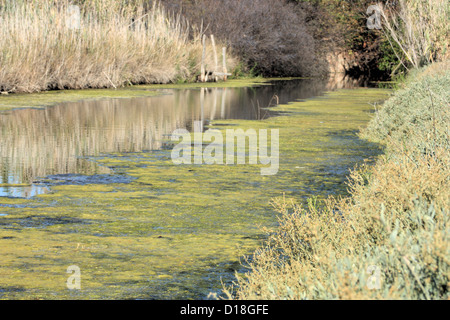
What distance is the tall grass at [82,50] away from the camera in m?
17.5

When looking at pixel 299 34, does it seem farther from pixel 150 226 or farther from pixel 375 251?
pixel 375 251

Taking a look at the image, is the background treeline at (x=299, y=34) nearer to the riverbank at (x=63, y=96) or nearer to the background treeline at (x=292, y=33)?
the background treeline at (x=292, y=33)

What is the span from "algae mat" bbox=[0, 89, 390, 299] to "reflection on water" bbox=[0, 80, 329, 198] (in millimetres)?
477

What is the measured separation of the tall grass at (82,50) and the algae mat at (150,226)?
9367mm

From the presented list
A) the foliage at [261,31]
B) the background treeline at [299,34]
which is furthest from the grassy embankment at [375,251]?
the foliage at [261,31]

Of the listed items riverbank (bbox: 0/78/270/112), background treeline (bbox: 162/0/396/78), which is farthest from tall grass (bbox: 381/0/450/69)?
background treeline (bbox: 162/0/396/78)

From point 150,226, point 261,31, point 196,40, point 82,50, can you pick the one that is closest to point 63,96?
point 82,50

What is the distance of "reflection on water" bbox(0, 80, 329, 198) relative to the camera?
308 inches

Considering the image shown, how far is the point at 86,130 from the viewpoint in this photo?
1145cm

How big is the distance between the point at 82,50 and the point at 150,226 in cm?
1521

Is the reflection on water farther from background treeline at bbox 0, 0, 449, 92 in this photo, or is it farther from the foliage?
the foliage

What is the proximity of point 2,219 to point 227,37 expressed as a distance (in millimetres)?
26979
